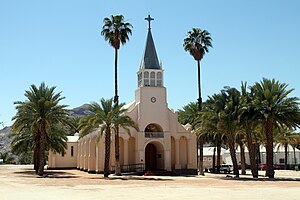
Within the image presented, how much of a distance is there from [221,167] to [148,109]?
1704 centimetres

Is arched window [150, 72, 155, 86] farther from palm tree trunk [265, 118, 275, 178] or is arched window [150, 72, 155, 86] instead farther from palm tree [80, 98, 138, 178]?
palm tree trunk [265, 118, 275, 178]

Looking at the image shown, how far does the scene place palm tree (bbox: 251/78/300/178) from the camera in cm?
4017

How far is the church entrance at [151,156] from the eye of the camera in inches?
2202

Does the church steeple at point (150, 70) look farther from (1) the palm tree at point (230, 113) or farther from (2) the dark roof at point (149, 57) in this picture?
(1) the palm tree at point (230, 113)

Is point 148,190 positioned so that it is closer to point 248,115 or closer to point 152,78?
point 248,115

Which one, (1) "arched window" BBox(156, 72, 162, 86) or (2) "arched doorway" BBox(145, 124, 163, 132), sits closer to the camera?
(2) "arched doorway" BBox(145, 124, 163, 132)

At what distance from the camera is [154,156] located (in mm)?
56094

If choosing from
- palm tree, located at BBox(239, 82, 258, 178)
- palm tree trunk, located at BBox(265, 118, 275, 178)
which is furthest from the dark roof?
palm tree trunk, located at BBox(265, 118, 275, 178)

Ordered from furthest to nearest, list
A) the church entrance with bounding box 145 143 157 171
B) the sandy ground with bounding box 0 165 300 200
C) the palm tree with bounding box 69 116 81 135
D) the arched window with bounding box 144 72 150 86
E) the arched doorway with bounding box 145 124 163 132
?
1. the church entrance with bounding box 145 143 157 171
2. the arched doorway with bounding box 145 124 163 132
3. the arched window with bounding box 144 72 150 86
4. the palm tree with bounding box 69 116 81 135
5. the sandy ground with bounding box 0 165 300 200

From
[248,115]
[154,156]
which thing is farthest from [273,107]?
[154,156]

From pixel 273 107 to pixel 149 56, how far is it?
21.2 m

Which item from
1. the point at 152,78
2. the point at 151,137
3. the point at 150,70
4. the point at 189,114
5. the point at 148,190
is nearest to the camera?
the point at 148,190

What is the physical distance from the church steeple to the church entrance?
8.64 meters

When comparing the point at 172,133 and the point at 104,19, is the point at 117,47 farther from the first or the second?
the point at 172,133
